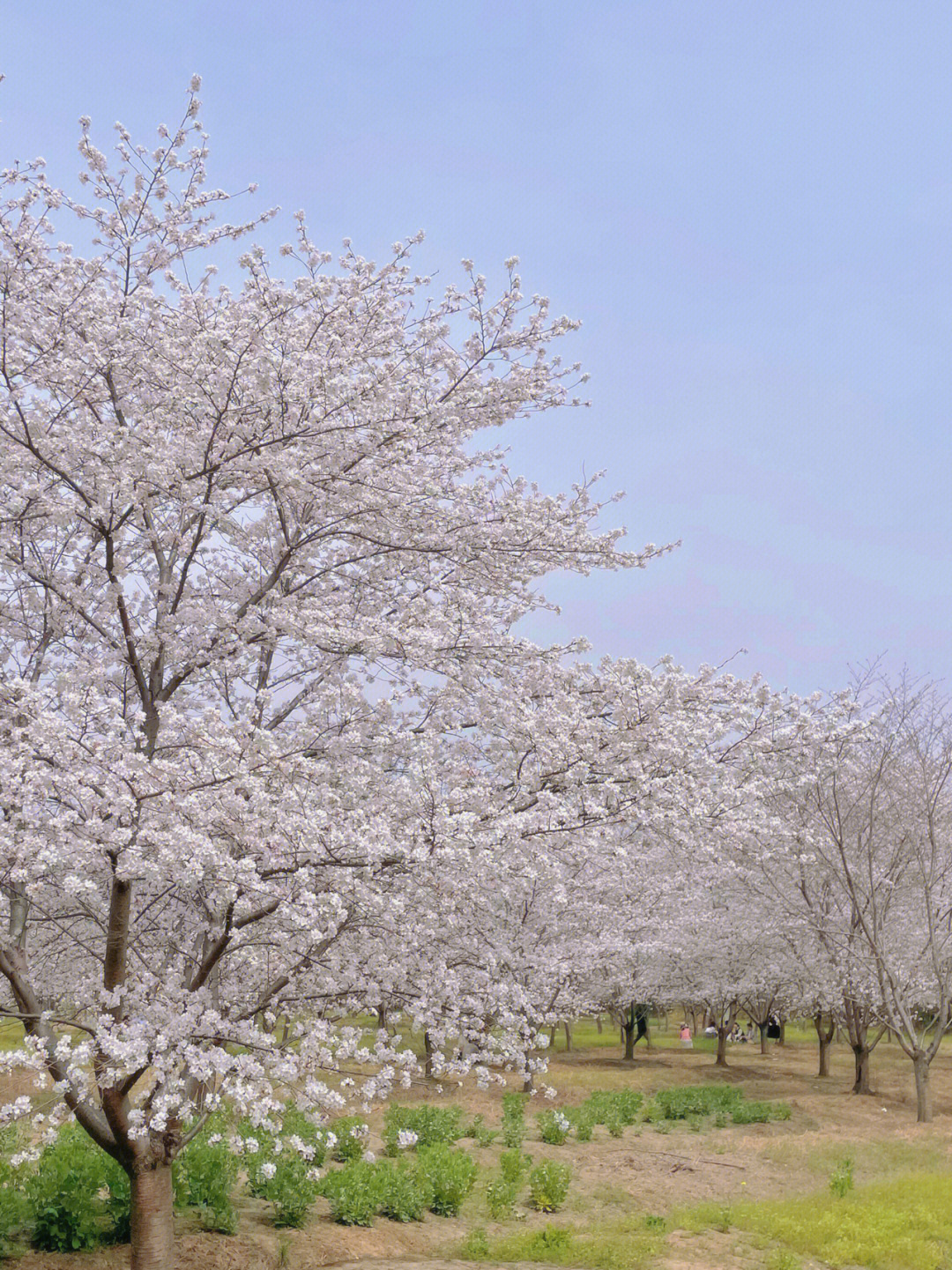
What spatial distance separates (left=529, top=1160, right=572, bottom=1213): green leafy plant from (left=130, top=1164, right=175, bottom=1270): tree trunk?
207 inches

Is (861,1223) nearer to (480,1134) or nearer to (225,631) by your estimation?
(480,1134)

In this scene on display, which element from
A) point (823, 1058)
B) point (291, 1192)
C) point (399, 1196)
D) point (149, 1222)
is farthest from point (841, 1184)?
point (823, 1058)

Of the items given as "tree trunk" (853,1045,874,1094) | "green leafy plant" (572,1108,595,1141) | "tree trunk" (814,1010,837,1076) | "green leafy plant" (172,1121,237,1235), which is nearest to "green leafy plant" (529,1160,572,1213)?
"green leafy plant" (172,1121,237,1235)

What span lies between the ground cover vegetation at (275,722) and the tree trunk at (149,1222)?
24 mm

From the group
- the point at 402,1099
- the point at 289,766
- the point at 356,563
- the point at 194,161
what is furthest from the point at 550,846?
the point at 402,1099

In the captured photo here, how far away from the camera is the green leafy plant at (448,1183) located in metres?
9.88

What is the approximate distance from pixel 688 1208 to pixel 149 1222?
6.82 meters

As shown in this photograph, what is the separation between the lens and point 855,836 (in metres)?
20.6

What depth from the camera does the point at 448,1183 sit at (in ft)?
32.4

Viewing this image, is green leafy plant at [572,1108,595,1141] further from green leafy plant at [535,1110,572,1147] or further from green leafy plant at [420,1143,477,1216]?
green leafy plant at [420,1143,477,1216]

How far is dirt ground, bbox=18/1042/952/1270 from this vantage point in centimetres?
798

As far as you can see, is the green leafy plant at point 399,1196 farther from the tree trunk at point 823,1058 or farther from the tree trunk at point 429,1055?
the tree trunk at point 823,1058

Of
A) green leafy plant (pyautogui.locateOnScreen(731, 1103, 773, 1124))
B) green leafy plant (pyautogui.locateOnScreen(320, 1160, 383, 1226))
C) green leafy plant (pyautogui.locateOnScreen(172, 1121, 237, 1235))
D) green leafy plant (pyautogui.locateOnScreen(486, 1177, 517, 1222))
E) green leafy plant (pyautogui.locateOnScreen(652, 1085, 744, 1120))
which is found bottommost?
green leafy plant (pyautogui.locateOnScreen(652, 1085, 744, 1120))

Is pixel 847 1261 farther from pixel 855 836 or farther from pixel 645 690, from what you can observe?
pixel 855 836
